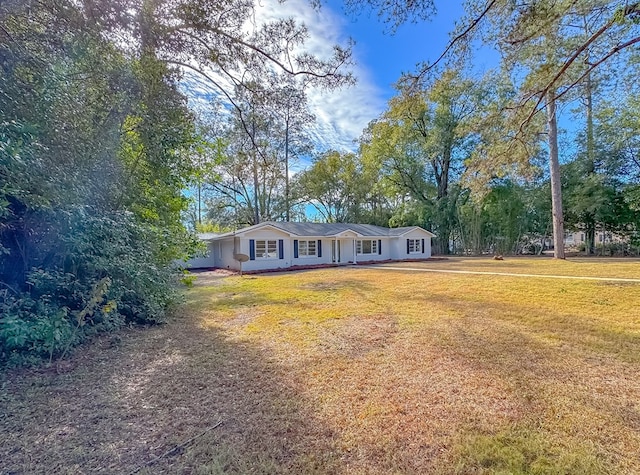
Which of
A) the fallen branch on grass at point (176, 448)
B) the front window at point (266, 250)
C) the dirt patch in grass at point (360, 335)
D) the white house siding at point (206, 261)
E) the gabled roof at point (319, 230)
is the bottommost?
the fallen branch on grass at point (176, 448)

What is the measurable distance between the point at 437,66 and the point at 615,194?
2217 cm

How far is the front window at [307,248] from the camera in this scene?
18.7 meters

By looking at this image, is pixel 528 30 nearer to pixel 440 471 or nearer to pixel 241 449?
pixel 440 471

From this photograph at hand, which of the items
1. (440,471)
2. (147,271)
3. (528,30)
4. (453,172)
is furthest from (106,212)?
(453,172)

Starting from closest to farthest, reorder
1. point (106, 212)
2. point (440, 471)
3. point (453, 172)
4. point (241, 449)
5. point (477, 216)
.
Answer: point (440, 471) < point (241, 449) < point (106, 212) < point (477, 216) < point (453, 172)

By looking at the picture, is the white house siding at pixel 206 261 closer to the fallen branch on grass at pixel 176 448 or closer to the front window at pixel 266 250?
the front window at pixel 266 250

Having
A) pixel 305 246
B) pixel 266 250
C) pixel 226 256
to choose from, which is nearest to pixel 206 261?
pixel 226 256

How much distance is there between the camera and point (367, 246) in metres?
21.7

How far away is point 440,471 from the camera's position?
6.43 feet

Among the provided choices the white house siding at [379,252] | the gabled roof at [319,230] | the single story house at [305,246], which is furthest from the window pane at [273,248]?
the white house siding at [379,252]

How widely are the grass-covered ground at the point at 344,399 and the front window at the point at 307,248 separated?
1307 centimetres

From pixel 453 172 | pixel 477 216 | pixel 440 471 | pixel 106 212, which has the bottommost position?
pixel 440 471

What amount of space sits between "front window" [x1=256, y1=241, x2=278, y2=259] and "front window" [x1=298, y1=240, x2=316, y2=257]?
5.73 ft

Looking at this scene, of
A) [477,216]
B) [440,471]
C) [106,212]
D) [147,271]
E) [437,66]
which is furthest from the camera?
[477,216]
